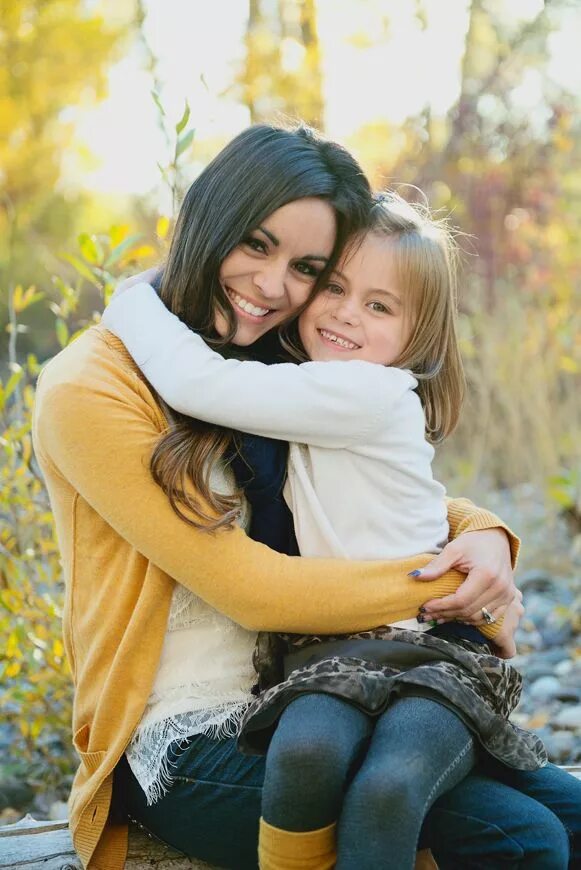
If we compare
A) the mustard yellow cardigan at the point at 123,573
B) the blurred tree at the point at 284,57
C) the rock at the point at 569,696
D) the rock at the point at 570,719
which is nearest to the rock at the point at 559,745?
Answer: the rock at the point at 570,719

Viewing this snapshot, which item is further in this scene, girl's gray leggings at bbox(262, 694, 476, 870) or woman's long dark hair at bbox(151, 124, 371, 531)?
woman's long dark hair at bbox(151, 124, 371, 531)

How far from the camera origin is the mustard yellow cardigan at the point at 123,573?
73.3 inches

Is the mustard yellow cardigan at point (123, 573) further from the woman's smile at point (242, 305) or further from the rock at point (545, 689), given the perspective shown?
the rock at point (545, 689)

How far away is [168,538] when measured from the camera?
6.09ft

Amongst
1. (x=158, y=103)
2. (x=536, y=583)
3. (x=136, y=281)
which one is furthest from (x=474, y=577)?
(x=536, y=583)

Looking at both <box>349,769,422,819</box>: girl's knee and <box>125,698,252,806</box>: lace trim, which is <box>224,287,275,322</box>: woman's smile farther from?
<box>349,769,422,819</box>: girl's knee

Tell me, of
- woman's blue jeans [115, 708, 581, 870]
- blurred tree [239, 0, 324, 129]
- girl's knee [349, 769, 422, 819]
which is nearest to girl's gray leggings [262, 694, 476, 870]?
girl's knee [349, 769, 422, 819]

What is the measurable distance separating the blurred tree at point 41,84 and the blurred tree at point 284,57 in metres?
1.23

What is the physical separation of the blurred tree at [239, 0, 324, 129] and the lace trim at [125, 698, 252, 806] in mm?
5011

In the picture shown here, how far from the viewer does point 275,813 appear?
5.54 ft

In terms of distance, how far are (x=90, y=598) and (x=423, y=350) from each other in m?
0.88

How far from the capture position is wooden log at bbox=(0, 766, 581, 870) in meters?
2.05

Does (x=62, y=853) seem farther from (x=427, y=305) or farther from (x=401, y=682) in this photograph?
(x=427, y=305)

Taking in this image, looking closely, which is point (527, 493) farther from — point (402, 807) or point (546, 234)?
point (402, 807)
